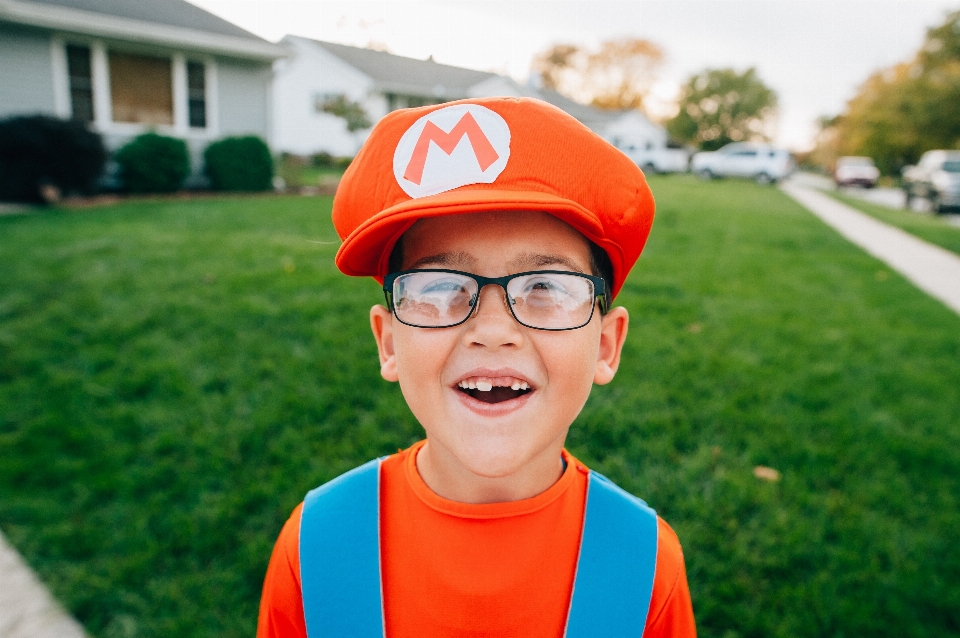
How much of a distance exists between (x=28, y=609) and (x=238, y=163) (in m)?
12.2

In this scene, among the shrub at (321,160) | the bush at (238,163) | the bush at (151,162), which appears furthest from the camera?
the shrub at (321,160)

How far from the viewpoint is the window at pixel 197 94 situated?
13.4 meters

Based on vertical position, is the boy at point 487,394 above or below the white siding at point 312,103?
below

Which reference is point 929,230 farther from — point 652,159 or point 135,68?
point 652,159

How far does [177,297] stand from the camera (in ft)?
15.8

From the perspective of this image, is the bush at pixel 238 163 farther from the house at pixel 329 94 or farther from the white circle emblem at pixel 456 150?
the white circle emblem at pixel 456 150

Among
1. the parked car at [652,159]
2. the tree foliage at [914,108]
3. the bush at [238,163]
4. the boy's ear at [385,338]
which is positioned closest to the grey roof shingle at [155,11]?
the bush at [238,163]

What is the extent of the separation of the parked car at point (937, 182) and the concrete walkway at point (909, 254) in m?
5.08

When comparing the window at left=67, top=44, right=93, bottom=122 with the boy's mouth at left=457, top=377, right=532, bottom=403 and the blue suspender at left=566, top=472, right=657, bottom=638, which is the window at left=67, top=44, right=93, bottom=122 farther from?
the blue suspender at left=566, top=472, right=657, bottom=638

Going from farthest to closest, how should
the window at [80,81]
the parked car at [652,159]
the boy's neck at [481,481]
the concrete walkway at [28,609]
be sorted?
1. the parked car at [652,159]
2. the window at [80,81]
3. the concrete walkway at [28,609]
4. the boy's neck at [481,481]

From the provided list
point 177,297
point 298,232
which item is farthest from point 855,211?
point 177,297

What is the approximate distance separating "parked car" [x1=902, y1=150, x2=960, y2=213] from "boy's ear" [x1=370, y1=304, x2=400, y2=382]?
21249mm

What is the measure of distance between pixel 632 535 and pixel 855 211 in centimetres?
1839

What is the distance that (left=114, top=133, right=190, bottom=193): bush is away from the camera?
38.0ft
